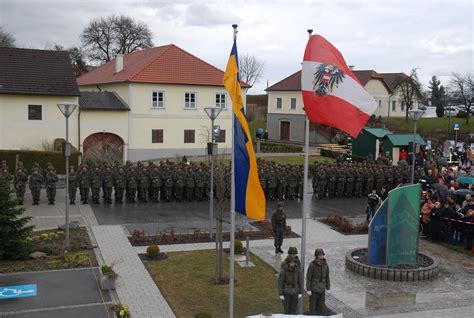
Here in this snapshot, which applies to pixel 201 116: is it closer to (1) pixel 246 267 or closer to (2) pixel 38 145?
(2) pixel 38 145

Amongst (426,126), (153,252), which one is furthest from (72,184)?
(426,126)

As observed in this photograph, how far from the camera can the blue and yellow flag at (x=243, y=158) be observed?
9648 mm

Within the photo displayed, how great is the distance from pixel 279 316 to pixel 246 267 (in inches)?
207

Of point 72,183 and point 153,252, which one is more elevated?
point 72,183

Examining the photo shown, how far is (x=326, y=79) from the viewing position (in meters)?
9.83

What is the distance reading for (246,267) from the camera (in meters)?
14.3

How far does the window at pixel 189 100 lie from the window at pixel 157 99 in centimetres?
176

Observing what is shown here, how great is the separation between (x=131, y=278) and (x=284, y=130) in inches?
1787

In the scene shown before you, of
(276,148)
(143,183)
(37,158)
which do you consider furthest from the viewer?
(276,148)

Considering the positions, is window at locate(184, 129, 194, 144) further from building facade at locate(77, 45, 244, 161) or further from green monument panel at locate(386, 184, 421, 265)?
green monument panel at locate(386, 184, 421, 265)

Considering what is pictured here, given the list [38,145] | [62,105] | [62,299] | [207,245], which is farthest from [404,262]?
[38,145]

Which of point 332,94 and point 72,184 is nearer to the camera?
point 332,94

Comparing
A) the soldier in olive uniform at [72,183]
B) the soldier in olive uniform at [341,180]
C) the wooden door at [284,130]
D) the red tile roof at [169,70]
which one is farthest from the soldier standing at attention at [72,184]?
the wooden door at [284,130]

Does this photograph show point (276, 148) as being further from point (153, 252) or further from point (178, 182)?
point (153, 252)
